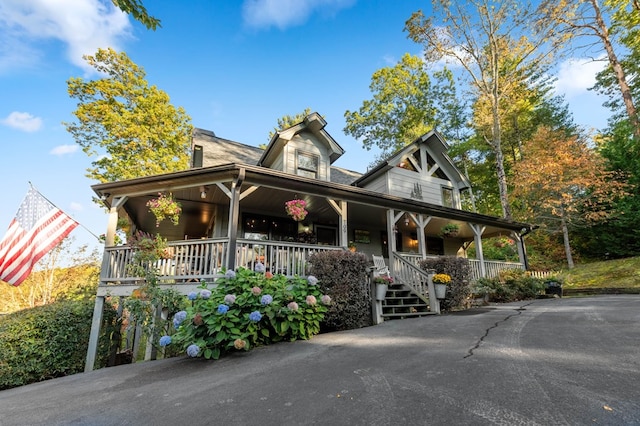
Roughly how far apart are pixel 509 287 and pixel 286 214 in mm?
8440

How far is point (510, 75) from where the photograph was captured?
17.0 m

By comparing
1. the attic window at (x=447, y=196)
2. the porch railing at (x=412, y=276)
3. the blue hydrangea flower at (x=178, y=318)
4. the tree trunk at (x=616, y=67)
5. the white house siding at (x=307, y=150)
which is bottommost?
the blue hydrangea flower at (x=178, y=318)

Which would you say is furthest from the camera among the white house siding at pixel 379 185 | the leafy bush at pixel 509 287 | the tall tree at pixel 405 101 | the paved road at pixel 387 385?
the tall tree at pixel 405 101

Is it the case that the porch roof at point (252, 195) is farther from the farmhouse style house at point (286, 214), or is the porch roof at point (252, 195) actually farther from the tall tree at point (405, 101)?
the tall tree at point (405, 101)

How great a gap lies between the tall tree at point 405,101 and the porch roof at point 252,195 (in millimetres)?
14995

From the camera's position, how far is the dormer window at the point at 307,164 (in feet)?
36.6

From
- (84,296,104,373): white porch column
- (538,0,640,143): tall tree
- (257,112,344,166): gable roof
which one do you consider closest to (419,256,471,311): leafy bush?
(257,112,344,166): gable roof

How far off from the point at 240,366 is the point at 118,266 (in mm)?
4944

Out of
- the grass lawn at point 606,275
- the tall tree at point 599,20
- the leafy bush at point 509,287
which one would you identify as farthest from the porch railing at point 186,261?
the tall tree at point 599,20

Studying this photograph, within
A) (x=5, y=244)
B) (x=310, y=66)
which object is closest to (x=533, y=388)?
(x=5, y=244)

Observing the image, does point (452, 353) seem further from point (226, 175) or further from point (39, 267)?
point (39, 267)

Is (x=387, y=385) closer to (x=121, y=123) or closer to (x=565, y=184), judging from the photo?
(x=565, y=184)

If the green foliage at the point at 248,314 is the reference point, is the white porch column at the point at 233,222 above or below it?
above

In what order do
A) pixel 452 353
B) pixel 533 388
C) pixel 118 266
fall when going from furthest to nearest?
pixel 118 266 < pixel 452 353 < pixel 533 388
